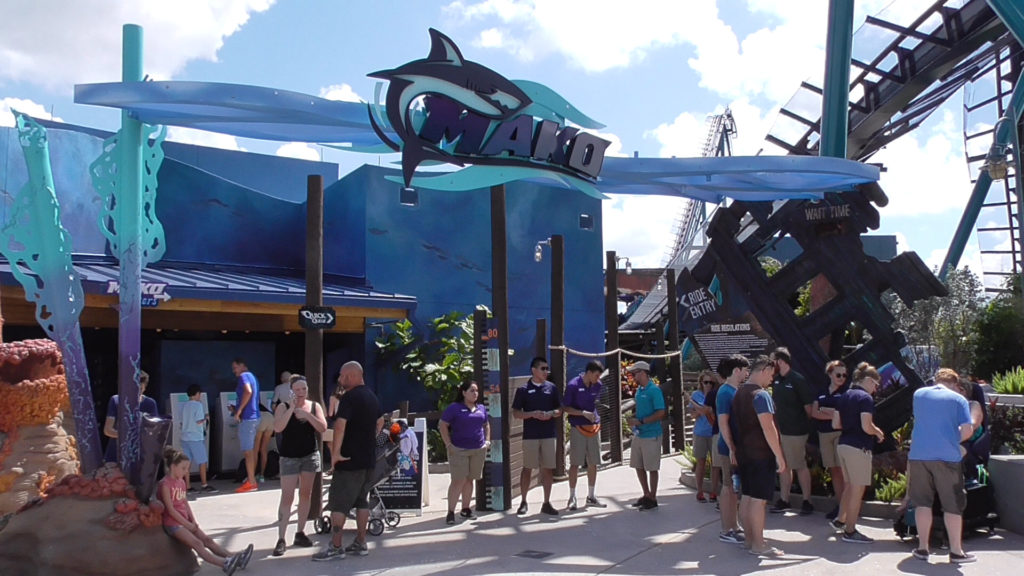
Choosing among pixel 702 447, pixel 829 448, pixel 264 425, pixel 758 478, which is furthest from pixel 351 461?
pixel 264 425

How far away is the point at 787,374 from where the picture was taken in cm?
911

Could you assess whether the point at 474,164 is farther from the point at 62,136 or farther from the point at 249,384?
the point at 62,136

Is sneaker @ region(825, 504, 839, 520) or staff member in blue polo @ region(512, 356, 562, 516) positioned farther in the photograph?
staff member in blue polo @ region(512, 356, 562, 516)

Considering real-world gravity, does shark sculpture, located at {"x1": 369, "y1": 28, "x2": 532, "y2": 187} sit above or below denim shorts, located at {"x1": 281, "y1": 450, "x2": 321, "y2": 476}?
above

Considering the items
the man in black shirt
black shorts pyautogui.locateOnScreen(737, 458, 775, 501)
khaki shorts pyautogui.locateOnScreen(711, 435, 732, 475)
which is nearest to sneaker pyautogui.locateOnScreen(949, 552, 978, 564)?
black shorts pyautogui.locateOnScreen(737, 458, 775, 501)

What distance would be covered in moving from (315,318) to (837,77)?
33.9ft

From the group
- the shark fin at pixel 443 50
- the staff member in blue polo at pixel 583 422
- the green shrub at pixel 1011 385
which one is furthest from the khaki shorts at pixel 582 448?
the green shrub at pixel 1011 385

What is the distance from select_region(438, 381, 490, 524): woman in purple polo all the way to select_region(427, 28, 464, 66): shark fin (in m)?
3.35

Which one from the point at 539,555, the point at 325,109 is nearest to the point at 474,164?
the point at 325,109

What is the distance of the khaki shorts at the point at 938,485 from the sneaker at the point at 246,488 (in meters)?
8.41

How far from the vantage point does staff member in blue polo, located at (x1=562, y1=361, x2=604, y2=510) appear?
383 inches

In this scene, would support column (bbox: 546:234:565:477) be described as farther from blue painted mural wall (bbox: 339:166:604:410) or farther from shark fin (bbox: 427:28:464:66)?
blue painted mural wall (bbox: 339:166:604:410)

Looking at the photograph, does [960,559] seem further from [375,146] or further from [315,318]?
[375,146]

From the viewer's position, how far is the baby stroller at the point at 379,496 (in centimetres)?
848
